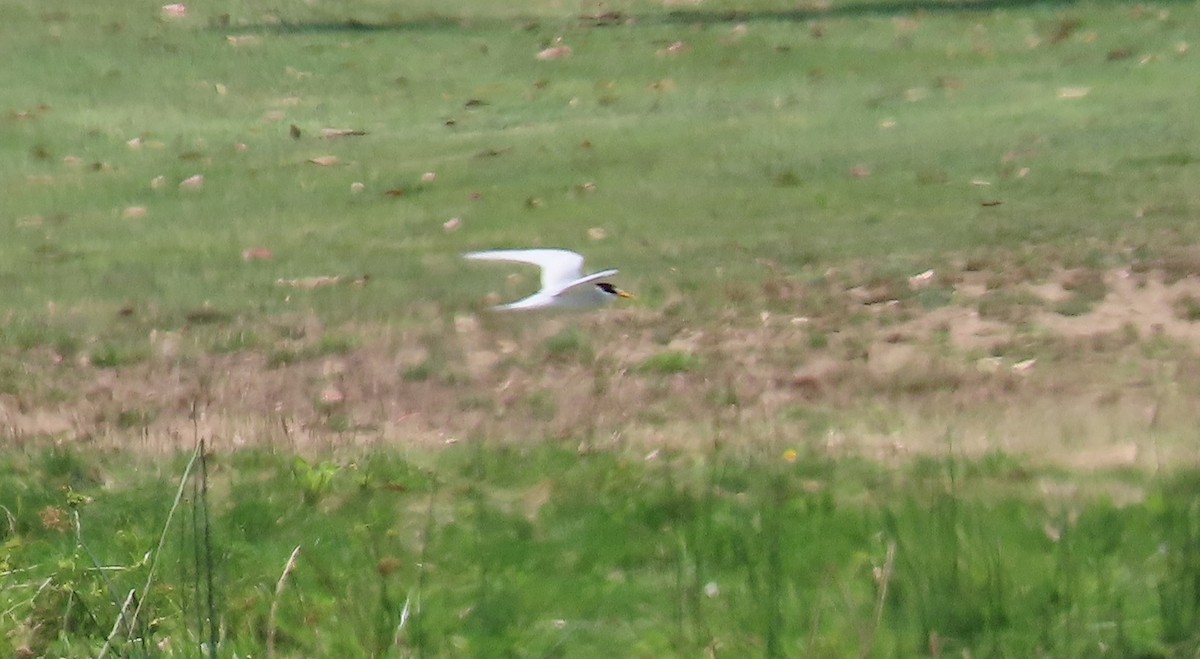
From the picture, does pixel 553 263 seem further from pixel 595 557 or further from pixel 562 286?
pixel 595 557

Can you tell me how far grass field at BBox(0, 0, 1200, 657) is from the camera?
4391 mm

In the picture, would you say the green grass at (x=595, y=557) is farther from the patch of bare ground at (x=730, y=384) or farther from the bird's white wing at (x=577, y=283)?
the bird's white wing at (x=577, y=283)

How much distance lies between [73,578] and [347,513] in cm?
88

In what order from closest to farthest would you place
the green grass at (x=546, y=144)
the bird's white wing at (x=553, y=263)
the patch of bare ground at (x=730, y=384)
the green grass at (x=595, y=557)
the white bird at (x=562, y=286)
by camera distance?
the green grass at (x=595, y=557), the patch of bare ground at (x=730, y=384), the white bird at (x=562, y=286), the bird's white wing at (x=553, y=263), the green grass at (x=546, y=144)

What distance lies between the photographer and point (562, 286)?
6.53 m

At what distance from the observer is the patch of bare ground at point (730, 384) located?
6.00 metres

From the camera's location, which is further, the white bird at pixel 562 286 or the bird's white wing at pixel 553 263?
the bird's white wing at pixel 553 263

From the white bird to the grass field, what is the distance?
374mm

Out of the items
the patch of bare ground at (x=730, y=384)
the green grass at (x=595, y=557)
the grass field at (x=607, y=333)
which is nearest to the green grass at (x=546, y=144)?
the grass field at (x=607, y=333)

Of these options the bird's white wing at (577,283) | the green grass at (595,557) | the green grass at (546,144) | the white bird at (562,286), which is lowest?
the green grass at (546,144)

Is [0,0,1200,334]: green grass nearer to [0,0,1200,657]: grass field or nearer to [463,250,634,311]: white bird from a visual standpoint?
[0,0,1200,657]: grass field

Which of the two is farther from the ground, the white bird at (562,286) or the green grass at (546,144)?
the white bird at (562,286)

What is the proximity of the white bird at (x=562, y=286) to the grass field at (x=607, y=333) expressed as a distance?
1.23ft

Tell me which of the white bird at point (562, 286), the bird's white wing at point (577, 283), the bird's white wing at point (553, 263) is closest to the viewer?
the bird's white wing at point (577, 283)
